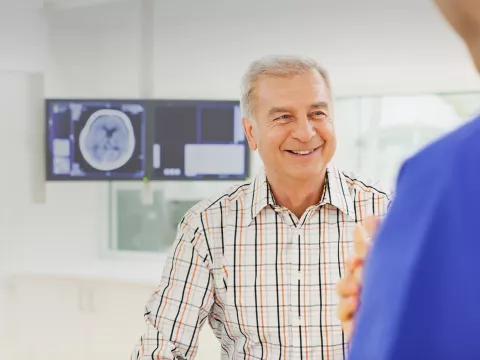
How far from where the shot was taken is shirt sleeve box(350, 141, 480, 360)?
0.35 metres

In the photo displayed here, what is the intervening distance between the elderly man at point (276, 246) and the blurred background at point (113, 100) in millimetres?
1813

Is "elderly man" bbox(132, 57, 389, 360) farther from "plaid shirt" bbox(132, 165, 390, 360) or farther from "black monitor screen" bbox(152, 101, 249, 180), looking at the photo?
"black monitor screen" bbox(152, 101, 249, 180)

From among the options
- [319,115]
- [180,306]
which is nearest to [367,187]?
[319,115]

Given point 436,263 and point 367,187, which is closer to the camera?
point 436,263

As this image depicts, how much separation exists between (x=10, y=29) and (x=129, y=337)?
185cm

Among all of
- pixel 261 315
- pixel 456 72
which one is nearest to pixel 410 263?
pixel 261 315

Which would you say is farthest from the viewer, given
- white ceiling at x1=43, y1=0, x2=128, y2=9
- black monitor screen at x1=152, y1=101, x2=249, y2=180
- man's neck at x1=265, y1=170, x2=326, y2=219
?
white ceiling at x1=43, y1=0, x2=128, y2=9

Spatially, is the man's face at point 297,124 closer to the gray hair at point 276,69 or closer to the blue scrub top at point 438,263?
the gray hair at point 276,69

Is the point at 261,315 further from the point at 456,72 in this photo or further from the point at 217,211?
the point at 456,72

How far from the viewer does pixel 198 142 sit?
11.5ft

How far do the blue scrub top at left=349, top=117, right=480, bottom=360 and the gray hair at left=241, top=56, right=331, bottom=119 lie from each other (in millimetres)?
1166

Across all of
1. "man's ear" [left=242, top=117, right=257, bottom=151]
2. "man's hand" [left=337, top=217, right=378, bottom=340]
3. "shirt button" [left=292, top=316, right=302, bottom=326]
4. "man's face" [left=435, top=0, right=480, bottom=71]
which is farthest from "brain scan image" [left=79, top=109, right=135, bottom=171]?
"man's face" [left=435, top=0, right=480, bottom=71]

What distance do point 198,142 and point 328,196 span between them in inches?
80.1

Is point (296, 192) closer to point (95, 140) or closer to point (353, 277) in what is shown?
point (353, 277)
